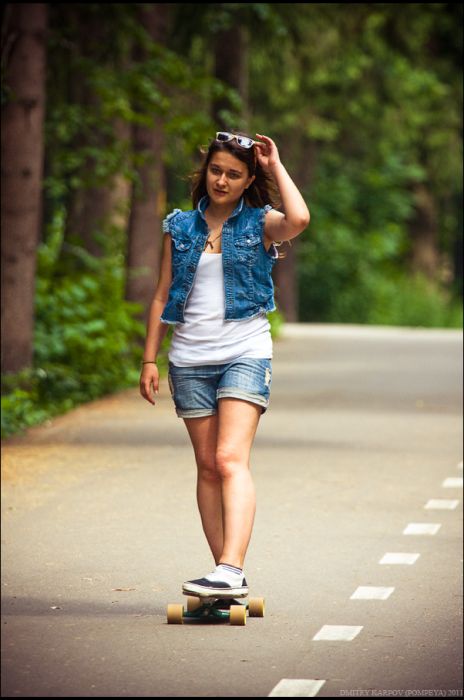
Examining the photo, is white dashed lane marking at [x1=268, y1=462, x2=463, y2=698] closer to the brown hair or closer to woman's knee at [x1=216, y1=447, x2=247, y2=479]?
woman's knee at [x1=216, y1=447, x2=247, y2=479]

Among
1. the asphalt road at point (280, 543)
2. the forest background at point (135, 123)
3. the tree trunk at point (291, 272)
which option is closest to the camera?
the asphalt road at point (280, 543)

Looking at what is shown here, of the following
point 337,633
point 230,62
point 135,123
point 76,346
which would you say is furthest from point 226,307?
point 230,62

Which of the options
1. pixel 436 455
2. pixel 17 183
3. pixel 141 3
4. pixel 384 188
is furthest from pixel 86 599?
pixel 384 188

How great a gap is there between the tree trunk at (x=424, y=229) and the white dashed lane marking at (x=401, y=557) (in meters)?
43.6

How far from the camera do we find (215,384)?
292cm

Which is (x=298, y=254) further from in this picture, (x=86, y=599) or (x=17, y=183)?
(x=86, y=599)

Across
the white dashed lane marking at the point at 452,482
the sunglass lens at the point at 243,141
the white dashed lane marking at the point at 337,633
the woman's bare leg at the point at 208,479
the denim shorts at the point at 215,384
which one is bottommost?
the white dashed lane marking at the point at 337,633

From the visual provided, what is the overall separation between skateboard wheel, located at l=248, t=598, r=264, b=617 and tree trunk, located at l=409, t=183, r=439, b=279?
5256 cm

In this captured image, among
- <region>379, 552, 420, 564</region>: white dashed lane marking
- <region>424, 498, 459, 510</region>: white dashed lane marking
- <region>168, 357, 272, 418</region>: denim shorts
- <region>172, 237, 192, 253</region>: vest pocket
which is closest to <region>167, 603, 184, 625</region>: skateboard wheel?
<region>168, 357, 272, 418</region>: denim shorts

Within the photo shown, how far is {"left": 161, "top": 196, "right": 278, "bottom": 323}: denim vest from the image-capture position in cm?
277

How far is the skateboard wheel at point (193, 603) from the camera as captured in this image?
10.1 feet

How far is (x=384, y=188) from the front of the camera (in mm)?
55469

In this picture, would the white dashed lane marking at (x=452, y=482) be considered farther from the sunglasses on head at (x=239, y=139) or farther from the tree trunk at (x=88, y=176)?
the sunglasses on head at (x=239, y=139)

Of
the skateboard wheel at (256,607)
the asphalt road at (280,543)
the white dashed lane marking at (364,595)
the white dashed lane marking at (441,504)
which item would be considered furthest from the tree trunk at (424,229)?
the skateboard wheel at (256,607)
